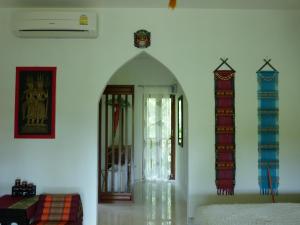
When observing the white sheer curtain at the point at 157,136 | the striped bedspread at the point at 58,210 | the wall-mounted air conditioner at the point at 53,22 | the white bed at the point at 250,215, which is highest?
the wall-mounted air conditioner at the point at 53,22

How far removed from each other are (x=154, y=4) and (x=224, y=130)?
163cm

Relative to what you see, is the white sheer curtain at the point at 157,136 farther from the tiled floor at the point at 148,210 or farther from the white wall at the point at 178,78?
the white wall at the point at 178,78

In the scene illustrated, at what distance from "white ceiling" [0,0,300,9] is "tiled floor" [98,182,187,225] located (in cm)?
264

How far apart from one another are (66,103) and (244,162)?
7.04 ft

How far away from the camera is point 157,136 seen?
646cm

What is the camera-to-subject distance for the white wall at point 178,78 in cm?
330

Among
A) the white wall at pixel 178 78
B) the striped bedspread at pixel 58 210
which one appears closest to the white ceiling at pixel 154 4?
the white wall at pixel 178 78

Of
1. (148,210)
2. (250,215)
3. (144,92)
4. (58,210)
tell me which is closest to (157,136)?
(144,92)

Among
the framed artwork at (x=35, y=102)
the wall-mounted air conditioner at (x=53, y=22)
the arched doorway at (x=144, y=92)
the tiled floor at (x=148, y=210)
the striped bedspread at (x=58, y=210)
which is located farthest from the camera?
the arched doorway at (x=144, y=92)

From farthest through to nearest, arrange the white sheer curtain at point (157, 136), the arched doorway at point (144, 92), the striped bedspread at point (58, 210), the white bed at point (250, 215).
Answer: the white sheer curtain at point (157, 136) → the arched doorway at point (144, 92) → the striped bedspread at point (58, 210) → the white bed at point (250, 215)

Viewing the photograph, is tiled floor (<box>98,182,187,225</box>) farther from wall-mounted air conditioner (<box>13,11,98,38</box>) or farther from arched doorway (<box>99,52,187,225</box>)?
wall-mounted air conditioner (<box>13,11,98,38</box>)

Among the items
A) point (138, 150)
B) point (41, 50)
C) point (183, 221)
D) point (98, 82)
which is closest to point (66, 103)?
point (98, 82)

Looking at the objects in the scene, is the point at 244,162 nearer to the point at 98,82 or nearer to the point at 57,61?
the point at 98,82

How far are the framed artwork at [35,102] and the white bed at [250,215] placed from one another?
6.31 feet
